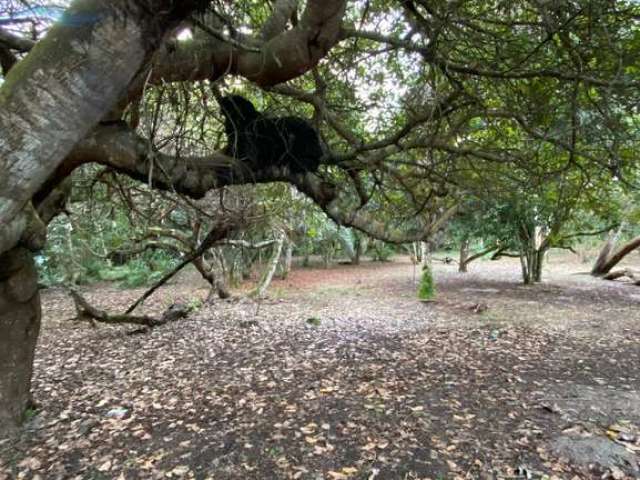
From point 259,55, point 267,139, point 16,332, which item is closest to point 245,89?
point 267,139

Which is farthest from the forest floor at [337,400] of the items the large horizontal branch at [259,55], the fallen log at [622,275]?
the fallen log at [622,275]

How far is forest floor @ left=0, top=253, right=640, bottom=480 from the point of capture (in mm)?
2627

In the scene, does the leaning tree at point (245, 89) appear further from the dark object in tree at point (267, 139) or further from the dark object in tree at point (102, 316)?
the dark object in tree at point (102, 316)

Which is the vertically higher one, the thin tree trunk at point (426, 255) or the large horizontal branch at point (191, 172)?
the large horizontal branch at point (191, 172)

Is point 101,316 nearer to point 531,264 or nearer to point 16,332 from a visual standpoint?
point 16,332

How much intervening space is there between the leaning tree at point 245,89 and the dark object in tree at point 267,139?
84mm

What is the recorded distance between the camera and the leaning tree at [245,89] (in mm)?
1422

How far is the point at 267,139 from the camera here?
311cm

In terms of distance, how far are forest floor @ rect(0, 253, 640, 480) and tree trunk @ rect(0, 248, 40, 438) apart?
0.75 ft

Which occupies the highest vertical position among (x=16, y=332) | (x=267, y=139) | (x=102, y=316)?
(x=267, y=139)

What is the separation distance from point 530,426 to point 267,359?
2805 mm

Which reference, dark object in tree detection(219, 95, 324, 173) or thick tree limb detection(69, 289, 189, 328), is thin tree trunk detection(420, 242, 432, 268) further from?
thick tree limb detection(69, 289, 189, 328)

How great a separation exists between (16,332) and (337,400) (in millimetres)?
2511

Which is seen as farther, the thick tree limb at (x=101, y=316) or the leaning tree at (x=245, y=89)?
the thick tree limb at (x=101, y=316)
